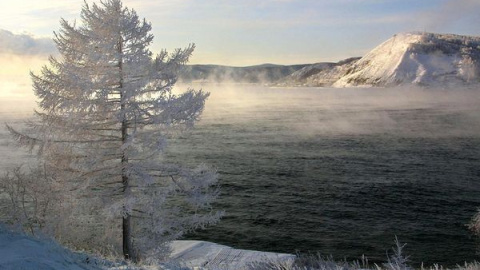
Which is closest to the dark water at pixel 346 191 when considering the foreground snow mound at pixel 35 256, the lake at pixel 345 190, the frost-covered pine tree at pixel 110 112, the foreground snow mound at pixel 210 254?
the lake at pixel 345 190

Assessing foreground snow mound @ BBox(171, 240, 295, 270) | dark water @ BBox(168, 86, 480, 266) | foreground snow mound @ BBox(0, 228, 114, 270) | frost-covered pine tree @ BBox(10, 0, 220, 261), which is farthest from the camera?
dark water @ BBox(168, 86, 480, 266)

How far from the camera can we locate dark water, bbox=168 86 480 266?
979 inches

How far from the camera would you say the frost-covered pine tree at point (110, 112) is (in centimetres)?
1659

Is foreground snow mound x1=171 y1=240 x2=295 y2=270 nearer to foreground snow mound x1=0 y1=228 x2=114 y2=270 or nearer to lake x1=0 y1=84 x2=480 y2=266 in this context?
lake x1=0 y1=84 x2=480 y2=266

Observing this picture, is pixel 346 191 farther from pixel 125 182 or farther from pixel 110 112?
pixel 110 112

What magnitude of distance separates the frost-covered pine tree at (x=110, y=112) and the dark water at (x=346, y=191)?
937 centimetres

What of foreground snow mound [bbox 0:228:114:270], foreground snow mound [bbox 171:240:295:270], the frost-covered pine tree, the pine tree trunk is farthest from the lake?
foreground snow mound [bbox 0:228:114:270]

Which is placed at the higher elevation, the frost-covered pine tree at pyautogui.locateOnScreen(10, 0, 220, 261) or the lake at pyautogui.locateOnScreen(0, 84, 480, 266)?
the frost-covered pine tree at pyautogui.locateOnScreen(10, 0, 220, 261)

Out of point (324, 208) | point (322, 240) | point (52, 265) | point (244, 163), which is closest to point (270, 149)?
point (244, 163)

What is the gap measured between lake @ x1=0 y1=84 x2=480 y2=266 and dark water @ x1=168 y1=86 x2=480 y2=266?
0.07 metres

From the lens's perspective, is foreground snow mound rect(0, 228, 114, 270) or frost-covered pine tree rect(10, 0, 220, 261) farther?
frost-covered pine tree rect(10, 0, 220, 261)

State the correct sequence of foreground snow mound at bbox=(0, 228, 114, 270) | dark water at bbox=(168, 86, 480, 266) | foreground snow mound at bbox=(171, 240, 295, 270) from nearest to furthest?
1. foreground snow mound at bbox=(0, 228, 114, 270)
2. foreground snow mound at bbox=(171, 240, 295, 270)
3. dark water at bbox=(168, 86, 480, 266)

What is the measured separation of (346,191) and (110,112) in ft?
73.6

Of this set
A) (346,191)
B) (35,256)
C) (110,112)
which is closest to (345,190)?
(346,191)
